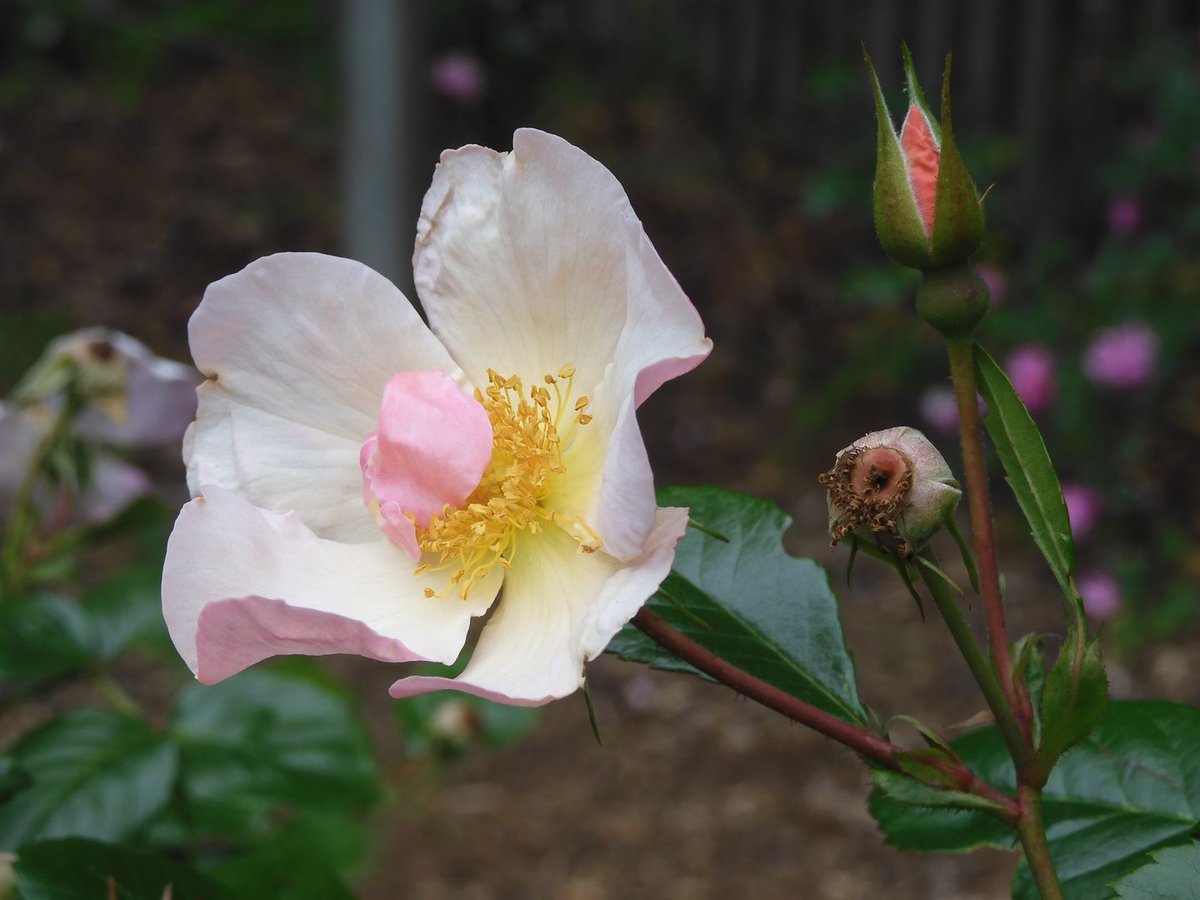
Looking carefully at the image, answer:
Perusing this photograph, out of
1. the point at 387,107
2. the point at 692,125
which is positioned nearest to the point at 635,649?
the point at 387,107

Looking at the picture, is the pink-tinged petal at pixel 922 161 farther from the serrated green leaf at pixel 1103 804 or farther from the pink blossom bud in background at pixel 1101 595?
the pink blossom bud in background at pixel 1101 595

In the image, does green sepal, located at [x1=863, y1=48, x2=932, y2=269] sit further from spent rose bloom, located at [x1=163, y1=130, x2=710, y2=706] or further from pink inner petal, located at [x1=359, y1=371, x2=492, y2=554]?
pink inner petal, located at [x1=359, y1=371, x2=492, y2=554]

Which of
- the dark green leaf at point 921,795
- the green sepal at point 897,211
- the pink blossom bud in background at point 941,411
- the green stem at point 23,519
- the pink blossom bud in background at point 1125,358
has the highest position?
the green sepal at point 897,211

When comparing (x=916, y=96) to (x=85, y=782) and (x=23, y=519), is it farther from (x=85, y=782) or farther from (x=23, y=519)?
(x=23, y=519)

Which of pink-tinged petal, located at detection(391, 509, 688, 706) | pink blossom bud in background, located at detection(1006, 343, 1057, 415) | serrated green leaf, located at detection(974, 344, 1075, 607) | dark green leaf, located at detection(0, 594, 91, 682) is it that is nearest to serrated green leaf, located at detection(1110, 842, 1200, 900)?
serrated green leaf, located at detection(974, 344, 1075, 607)

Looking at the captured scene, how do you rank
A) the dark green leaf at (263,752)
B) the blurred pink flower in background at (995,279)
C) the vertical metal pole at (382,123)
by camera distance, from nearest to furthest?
the dark green leaf at (263,752), the blurred pink flower in background at (995,279), the vertical metal pole at (382,123)

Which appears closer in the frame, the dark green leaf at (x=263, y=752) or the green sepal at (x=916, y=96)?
the green sepal at (x=916, y=96)

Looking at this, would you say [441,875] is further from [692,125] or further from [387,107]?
[692,125]

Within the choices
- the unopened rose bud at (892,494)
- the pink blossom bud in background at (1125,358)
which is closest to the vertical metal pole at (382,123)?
the pink blossom bud in background at (1125,358)
